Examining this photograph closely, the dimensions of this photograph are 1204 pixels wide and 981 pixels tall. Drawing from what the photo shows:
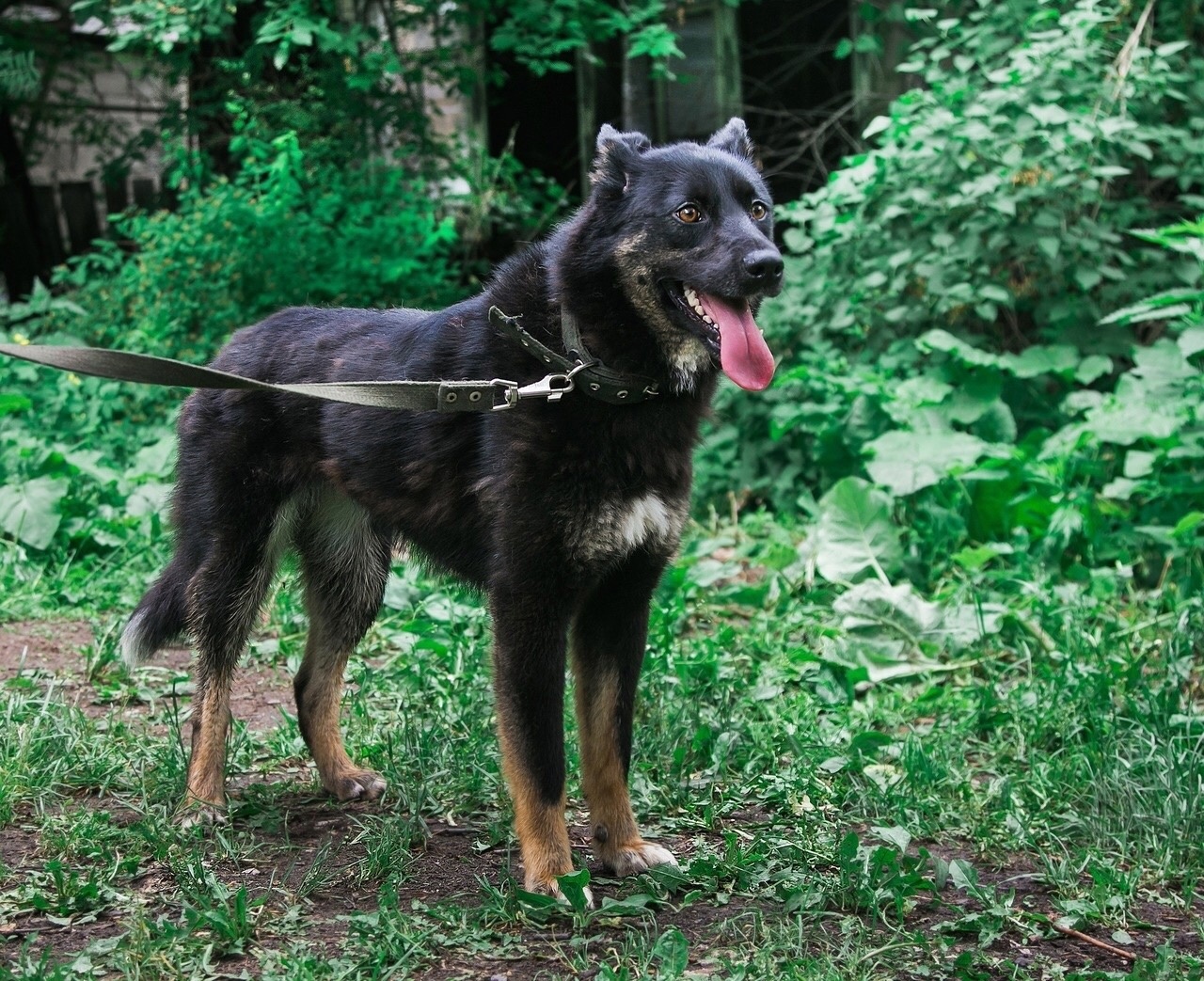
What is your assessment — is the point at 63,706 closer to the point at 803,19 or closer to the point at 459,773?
the point at 459,773

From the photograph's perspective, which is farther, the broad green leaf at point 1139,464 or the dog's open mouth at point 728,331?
the broad green leaf at point 1139,464

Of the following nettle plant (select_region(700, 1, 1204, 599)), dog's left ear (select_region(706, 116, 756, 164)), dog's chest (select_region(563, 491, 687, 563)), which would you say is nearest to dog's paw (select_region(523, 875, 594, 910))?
dog's chest (select_region(563, 491, 687, 563))

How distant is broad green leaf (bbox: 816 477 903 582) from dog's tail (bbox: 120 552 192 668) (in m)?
2.75

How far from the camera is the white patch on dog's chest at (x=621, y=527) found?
10.5ft

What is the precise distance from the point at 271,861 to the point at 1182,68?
6.25 m

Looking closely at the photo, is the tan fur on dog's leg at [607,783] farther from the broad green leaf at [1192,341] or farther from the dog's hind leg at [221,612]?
the broad green leaf at [1192,341]

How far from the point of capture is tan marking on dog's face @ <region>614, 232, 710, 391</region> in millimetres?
3223

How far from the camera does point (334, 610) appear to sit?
13.6 feet

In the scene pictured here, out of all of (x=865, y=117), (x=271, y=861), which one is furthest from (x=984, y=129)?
(x=271, y=861)

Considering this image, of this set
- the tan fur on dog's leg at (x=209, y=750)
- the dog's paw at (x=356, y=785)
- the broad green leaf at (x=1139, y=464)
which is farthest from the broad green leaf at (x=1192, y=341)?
the tan fur on dog's leg at (x=209, y=750)

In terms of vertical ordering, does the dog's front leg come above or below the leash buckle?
below

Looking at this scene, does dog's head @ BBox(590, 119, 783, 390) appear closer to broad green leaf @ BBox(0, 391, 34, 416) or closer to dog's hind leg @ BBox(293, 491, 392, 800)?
dog's hind leg @ BBox(293, 491, 392, 800)

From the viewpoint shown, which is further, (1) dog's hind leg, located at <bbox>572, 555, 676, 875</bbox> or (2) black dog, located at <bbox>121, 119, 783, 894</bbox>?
(1) dog's hind leg, located at <bbox>572, 555, 676, 875</bbox>

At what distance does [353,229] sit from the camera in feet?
26.3
